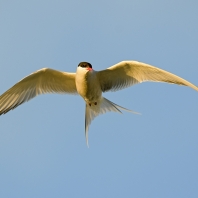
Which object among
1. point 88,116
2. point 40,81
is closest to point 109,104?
point 88,116

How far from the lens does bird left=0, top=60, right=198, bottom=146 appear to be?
11.2 m

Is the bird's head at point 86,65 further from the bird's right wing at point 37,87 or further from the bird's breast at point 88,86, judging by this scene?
the bird's right wing at point 37,87

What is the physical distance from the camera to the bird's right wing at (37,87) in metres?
11.5

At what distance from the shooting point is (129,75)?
38.5ft

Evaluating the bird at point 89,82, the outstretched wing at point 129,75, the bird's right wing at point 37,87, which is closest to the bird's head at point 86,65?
the bird at point 89,82

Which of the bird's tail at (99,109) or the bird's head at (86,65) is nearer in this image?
the bird's head at (86,65)

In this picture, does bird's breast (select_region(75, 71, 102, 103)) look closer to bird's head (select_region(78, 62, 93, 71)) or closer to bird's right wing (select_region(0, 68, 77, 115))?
bird's head (select_region(78, 62, 93, 71))

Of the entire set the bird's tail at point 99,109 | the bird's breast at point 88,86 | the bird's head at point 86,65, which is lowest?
the bird's tail at point 99,109

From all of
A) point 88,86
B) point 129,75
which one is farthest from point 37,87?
point 129,75

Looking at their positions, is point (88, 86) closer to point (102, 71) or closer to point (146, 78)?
point (102, 71)

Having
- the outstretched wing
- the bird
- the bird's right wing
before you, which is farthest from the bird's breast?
the bird's right wing

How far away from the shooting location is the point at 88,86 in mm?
11281

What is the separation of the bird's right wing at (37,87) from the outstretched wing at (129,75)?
0.73 metres

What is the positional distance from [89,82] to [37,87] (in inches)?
53.8
